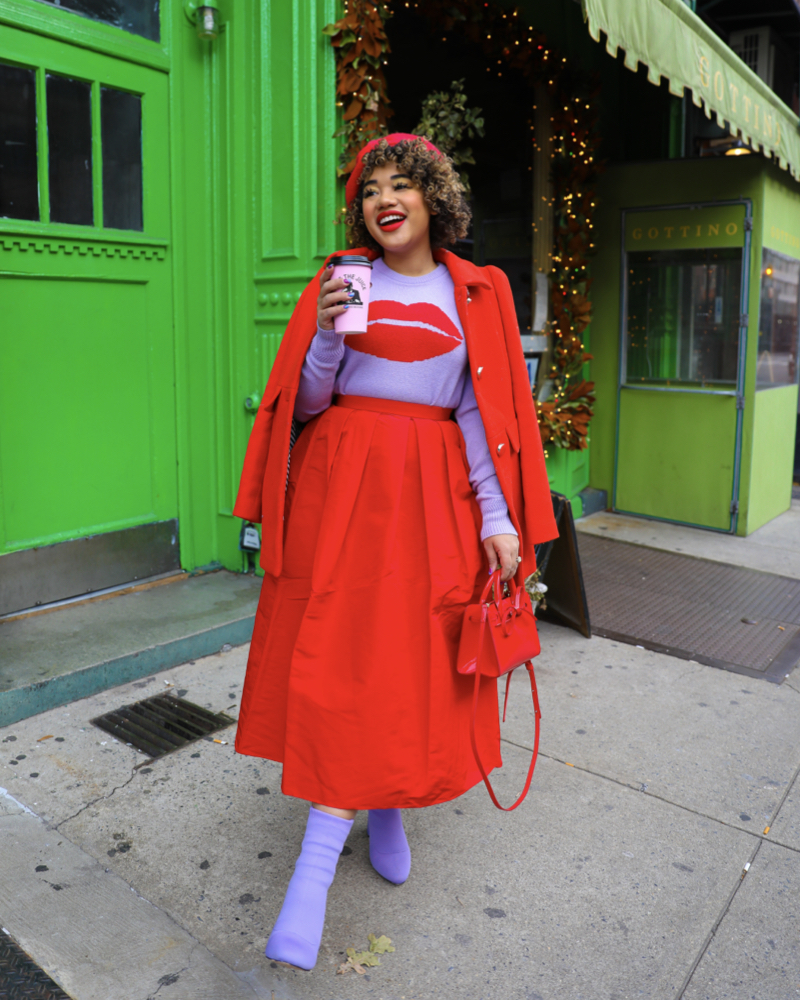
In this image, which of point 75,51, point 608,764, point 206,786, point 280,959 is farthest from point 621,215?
point 280,959

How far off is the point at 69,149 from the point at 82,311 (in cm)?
71

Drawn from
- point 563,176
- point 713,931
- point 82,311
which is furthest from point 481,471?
point 563,176

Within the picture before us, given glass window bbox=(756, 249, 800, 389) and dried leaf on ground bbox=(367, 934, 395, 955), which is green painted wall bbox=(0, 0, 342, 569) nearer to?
dried leaf on ground bbox=(367, 934, 395, 955)

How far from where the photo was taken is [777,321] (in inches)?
261

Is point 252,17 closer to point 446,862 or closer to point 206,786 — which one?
point 206,786

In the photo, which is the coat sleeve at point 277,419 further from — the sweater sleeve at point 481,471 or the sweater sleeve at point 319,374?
the sweater sleeve at point 481,471

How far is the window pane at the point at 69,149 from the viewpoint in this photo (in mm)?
3756

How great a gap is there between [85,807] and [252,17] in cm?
369

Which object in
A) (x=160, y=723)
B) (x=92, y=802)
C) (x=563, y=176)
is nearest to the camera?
(x=92, y=802)

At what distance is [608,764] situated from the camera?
3082 mm

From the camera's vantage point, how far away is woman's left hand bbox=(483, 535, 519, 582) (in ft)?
6.93

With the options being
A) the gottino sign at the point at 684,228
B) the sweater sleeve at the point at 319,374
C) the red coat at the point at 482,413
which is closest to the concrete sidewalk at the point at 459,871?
the red coat at the point at 482,413

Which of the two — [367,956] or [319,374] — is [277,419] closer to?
[319,374]

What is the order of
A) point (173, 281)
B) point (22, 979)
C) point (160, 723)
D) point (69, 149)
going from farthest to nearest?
point (173, 281)
point (69, 149)
point (160, 723)
point (22, 979)
